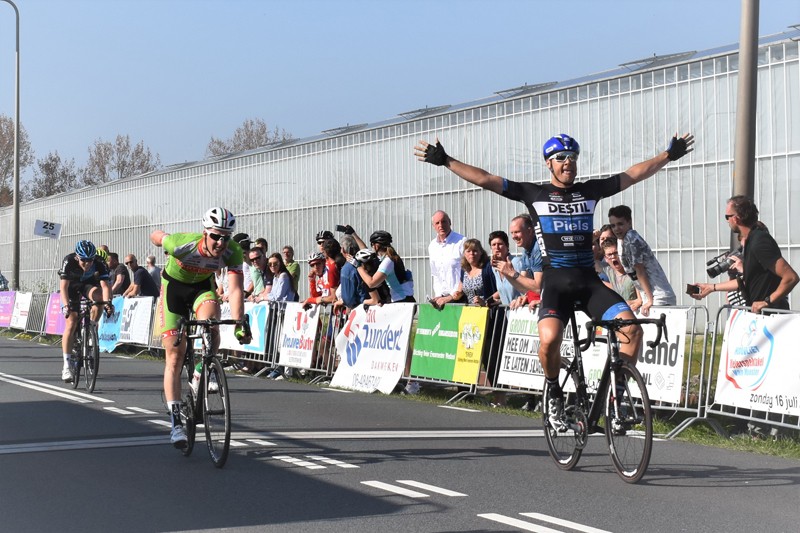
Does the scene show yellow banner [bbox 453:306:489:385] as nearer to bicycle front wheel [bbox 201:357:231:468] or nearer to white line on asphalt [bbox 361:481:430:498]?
bicycle front wheel [bbox 201:357:231:468]

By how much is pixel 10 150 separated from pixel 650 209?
279 feet

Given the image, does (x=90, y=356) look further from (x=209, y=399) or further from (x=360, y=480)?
(x=360, y=480)

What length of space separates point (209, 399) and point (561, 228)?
114 inches

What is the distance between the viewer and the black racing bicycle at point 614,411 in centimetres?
778

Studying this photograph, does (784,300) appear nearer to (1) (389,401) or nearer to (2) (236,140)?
(1) (389,401)

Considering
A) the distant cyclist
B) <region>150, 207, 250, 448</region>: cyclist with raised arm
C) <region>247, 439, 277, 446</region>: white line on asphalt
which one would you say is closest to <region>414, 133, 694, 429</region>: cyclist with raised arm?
<region>150, 207, 250, 448</region>: cyclist with raised arm

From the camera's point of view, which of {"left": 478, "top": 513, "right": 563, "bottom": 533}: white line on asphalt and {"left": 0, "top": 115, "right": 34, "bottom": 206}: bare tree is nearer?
{"left": 478, "top": 513, "right": 563, "bottom": 533}: white line on asphalt

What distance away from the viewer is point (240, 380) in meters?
17.5

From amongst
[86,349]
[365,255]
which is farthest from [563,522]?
[86,349]

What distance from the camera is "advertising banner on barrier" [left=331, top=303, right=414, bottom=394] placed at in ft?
49.3

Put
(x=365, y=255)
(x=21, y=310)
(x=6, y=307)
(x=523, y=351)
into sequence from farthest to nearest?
(x=6, y=307) → (x=21, y=310) → (x=365, y=255) → (x=523, y=351)

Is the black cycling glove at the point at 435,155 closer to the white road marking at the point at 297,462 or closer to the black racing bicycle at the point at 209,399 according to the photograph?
the black racing bicycle at the point at 209,399

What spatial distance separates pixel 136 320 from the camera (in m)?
23.5

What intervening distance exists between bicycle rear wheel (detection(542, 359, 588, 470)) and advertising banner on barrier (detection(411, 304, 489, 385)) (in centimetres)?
491
